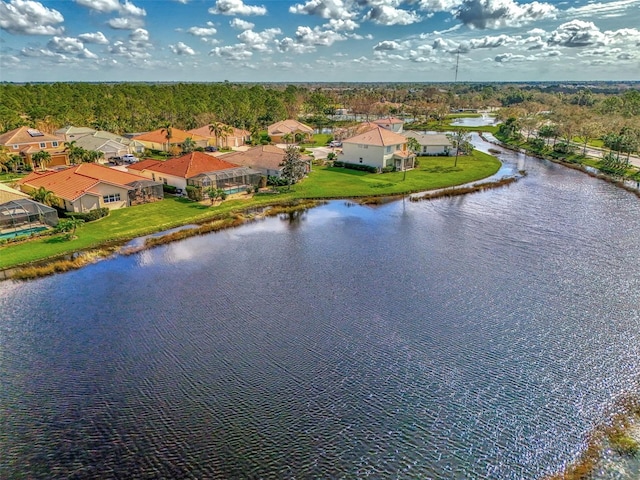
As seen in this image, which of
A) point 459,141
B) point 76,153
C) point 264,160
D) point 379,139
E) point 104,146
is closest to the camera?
point 264,160

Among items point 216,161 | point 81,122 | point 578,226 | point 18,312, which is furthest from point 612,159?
point 81,122

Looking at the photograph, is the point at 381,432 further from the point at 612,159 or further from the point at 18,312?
the point at 612,159

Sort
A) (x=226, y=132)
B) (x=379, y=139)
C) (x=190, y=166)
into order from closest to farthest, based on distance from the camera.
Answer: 1. (x=190, y=166)
2. (x=379, y=139)
3. (x=226, y=132)

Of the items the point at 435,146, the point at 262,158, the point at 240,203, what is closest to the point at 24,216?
the point at 240,203

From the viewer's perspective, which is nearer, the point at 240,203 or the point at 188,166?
the point at 240,203

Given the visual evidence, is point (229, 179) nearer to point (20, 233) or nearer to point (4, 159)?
point (20, 233)

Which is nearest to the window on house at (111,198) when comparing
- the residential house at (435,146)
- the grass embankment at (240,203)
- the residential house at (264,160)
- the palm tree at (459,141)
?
the grass embankment at (240,203)

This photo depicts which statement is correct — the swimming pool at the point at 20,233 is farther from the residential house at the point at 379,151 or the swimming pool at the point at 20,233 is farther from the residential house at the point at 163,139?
the residential house at the point at 379,151
